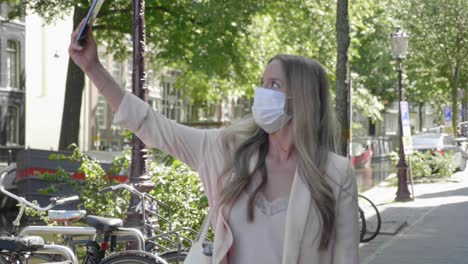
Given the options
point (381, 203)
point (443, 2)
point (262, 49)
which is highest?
point (443, 2)

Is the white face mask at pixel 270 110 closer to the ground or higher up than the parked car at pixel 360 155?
higher up

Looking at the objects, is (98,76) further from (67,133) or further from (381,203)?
(67,133)

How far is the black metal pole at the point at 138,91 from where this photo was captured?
870 centimetres

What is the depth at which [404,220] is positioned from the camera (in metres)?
15.9

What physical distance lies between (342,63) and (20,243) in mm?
7687

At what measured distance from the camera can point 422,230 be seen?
1455 centimetres

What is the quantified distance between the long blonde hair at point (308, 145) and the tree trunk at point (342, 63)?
9.36 meters

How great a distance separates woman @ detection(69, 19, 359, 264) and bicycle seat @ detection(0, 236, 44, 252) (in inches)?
122

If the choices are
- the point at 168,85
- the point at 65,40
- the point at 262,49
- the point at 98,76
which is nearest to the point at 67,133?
the point at 262,49

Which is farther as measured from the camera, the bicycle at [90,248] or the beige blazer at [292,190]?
the bicycle at [90,248]

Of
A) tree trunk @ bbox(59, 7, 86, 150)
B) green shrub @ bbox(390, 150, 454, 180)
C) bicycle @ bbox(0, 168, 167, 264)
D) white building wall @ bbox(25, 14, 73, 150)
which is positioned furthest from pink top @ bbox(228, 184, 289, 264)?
white building wall @ bbox(25, 14, 73, 150)

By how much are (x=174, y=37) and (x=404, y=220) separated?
10601 mm

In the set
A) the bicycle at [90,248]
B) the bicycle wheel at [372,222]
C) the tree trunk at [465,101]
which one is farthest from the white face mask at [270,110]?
the tree trunk at [465,101]

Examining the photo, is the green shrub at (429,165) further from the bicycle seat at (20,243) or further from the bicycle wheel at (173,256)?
the bicycle seat at (20,243)
